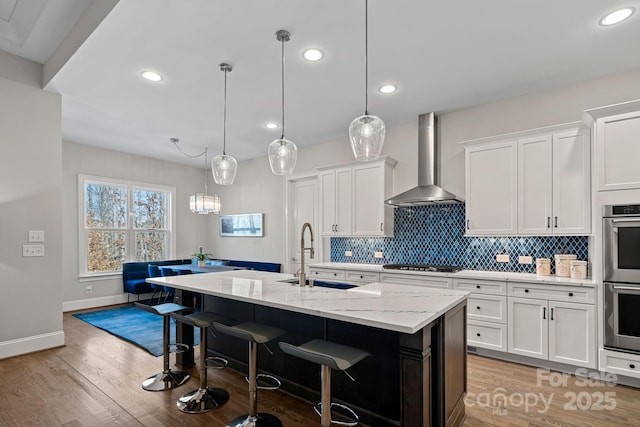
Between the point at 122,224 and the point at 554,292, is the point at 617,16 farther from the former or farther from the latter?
the point at 122,224

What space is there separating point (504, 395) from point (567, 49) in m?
2.91

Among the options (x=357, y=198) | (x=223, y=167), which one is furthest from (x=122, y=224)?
(x=357, y=198)

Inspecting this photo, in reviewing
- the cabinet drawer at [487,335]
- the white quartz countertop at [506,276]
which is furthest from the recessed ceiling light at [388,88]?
the cabinet drawer at [487,335]

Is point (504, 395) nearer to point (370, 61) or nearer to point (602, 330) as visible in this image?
point (602, 330)

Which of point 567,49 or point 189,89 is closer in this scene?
point 567,49

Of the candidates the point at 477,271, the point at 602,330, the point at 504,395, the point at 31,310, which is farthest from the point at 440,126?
the point at 31,310

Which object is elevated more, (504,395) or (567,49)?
(567,49)

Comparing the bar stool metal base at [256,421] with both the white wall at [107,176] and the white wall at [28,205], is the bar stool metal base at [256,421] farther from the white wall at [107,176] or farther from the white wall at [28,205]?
the white wall at [107,176]

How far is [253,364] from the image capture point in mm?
2104

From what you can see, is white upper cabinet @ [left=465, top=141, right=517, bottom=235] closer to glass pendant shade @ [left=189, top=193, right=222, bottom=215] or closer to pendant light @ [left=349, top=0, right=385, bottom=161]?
pendant light @ [left=349, top=0, right=385, bottom=161]

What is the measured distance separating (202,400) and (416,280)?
2500mm

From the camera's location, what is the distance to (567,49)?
2.77 metres

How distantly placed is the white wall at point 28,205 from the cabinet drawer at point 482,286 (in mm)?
4488

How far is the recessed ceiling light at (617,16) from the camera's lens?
2.30 m
